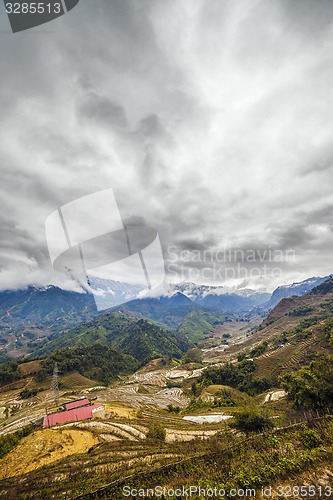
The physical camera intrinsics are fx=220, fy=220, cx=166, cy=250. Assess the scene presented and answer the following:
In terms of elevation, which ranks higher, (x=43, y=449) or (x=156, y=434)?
(x=43, y=449)

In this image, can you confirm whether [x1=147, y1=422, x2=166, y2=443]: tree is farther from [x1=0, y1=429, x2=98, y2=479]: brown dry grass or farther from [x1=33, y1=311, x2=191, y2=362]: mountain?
[x1=33, y1=311, x2=191, y2=362]: mountain

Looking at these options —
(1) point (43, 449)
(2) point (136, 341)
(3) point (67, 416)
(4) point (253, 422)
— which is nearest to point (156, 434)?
(4) point (253, 422)

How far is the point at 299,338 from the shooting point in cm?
5212

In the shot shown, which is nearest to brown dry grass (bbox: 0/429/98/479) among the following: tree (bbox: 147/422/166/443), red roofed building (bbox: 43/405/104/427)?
tree (bbox: 147/422/166/443)

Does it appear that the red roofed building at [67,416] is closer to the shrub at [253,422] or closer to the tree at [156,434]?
the tree at [156,434]

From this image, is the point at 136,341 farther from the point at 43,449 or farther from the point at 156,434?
Answer: the point at 43,449

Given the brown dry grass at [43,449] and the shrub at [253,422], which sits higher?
the brown dry grass at [43,449]

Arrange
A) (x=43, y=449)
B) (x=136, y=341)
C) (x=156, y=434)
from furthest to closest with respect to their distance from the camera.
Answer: (x=136, y=341) → (x=156, y=434) → (x=43, y=449)

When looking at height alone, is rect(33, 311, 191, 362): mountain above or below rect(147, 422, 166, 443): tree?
below

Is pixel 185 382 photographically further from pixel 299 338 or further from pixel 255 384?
pixel 299 338

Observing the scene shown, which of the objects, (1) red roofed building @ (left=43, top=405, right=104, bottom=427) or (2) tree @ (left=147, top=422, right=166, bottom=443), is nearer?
(2) tree @ (left=147, top=422, right=166, bottom=443)

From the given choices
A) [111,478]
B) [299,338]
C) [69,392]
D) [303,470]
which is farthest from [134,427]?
[299,338]

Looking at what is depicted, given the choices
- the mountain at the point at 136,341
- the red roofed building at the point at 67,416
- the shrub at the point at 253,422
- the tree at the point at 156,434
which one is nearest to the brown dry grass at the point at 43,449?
the tree at the point at 156,434

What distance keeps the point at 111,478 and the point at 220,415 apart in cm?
1757
